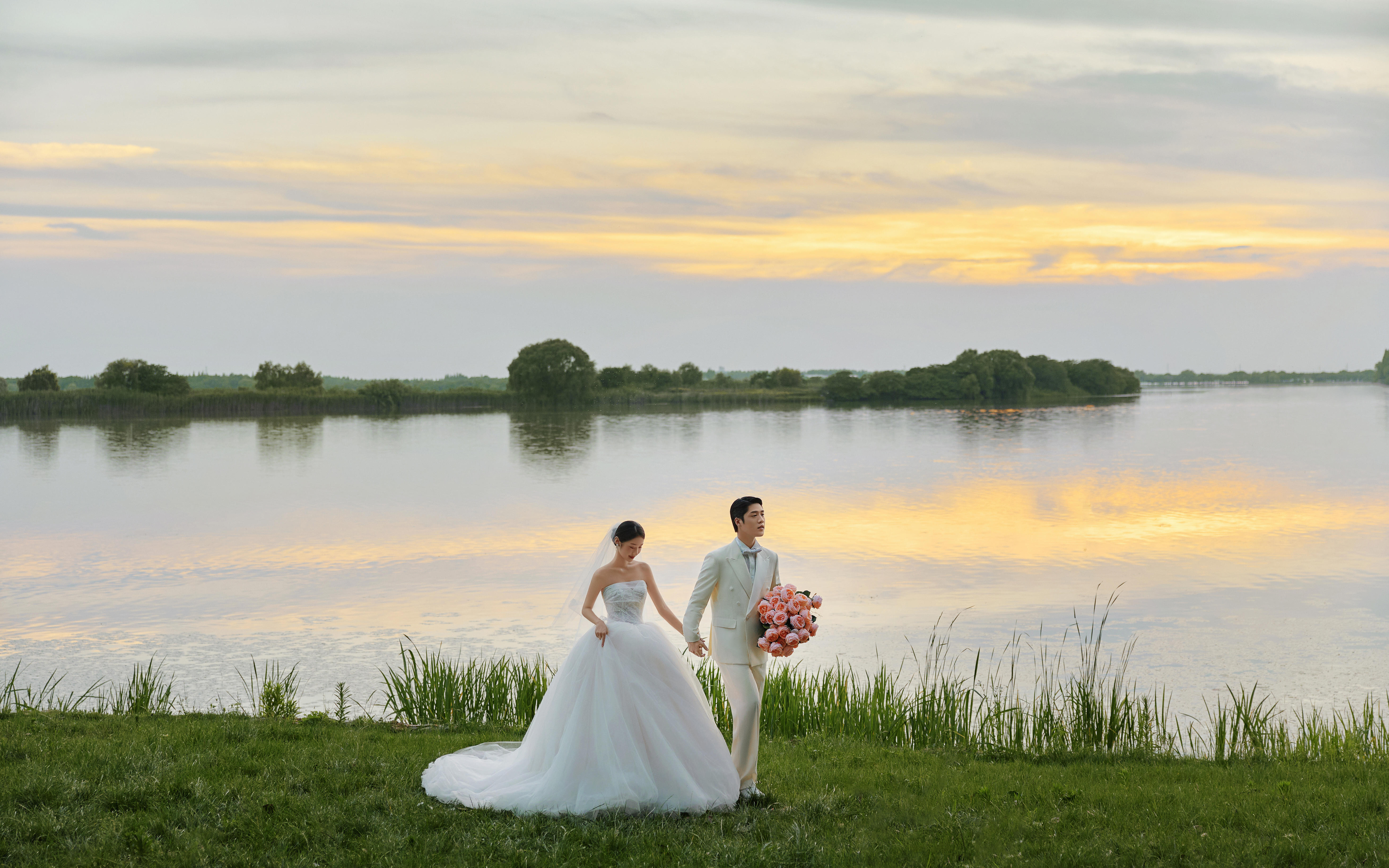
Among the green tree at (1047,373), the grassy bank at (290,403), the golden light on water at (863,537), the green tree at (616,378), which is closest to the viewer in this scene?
the golden light on water at (863,537)

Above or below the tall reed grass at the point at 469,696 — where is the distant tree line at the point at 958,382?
above

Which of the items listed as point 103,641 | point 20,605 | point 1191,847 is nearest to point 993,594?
point 1191,847

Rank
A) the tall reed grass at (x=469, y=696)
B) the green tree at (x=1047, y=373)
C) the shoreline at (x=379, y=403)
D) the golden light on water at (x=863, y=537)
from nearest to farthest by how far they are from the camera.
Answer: the tall reed grass at (x=469, y=696)
the golden light on water at (x=863, y=537)
the shoreline at (x=379, y=403)
the green tree at (x=1047, y=373)

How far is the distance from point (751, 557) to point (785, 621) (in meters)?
0.56

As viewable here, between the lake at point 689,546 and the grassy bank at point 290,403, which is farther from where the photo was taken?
the grassy bank at point 290,403

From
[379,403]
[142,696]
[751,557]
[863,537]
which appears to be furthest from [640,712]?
[379,403]

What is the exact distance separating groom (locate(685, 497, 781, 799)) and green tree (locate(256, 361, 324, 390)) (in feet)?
314

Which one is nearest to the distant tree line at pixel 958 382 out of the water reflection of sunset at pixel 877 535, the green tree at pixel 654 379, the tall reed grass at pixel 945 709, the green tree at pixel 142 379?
the green tree at pixel 654 379

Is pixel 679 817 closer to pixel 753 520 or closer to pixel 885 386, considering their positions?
pixel 753 520

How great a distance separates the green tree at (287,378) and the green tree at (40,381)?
57.7 ft

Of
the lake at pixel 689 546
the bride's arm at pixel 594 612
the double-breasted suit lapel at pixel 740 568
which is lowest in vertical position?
the lake at pixel 689 546

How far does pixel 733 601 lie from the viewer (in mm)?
7180

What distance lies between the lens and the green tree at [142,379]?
275 ft

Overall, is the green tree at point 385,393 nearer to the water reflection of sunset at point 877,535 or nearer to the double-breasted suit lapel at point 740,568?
the water reflection of sunset at point 877,535
